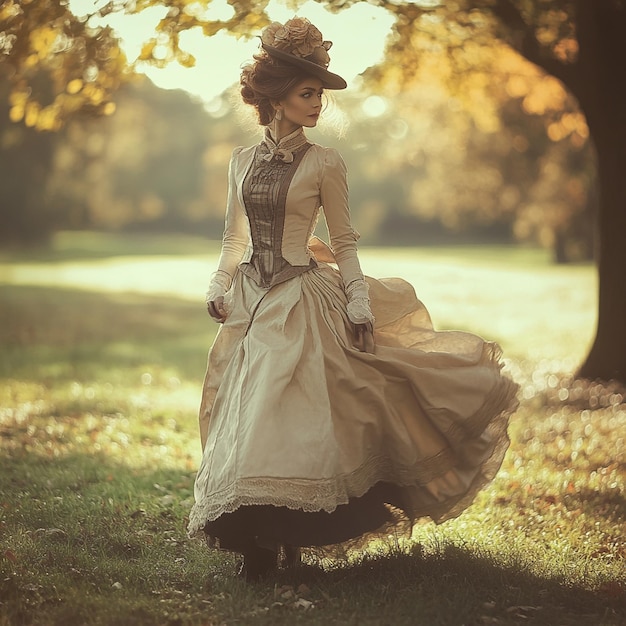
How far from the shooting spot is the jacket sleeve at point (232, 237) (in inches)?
178

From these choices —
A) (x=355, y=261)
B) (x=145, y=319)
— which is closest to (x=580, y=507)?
(x=355, y=261)

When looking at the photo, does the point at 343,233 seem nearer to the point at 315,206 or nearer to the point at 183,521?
the point at 315,206

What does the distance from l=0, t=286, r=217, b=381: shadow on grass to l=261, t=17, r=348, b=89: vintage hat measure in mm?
7370

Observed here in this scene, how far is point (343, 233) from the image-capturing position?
4.36m

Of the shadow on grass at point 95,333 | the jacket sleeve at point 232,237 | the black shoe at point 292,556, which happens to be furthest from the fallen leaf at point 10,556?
the shadow on grass at point 95,333

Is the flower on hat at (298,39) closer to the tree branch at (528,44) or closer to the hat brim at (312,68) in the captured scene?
the hat brim at (312,68)

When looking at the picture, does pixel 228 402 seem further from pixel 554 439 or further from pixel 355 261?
pixel 554 439

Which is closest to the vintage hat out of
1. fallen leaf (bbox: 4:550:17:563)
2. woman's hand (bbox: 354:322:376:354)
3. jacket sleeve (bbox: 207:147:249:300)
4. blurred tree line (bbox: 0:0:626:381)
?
jacket sleeve (bbox: 207:147:249:300)

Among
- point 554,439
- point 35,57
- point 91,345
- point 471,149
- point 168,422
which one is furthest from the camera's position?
point 471,149

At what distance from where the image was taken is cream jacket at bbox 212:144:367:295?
428 cm

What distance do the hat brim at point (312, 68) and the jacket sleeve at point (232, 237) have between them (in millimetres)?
525

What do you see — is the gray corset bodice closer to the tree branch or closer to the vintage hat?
the vintage hat

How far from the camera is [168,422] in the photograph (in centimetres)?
858

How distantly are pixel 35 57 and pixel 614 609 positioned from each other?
5123 mm
